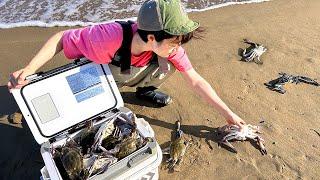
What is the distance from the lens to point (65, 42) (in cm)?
330

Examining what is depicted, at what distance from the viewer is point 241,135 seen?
11.9 feet

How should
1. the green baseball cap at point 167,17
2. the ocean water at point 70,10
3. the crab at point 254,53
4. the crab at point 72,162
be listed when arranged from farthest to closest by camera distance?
the ocean water at point 70,10 < the crab at point 254,53 < the green baseball cap at point 167,17 < the crab at point 72,162

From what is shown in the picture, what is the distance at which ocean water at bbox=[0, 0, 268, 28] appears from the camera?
5934 millimetres

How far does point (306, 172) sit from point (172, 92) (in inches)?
62.1

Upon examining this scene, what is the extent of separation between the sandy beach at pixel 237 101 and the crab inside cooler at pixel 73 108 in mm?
716

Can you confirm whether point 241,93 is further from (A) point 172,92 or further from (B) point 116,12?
(B) point 116,12

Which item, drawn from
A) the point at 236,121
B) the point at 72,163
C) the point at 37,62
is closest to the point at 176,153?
the point at 236,121

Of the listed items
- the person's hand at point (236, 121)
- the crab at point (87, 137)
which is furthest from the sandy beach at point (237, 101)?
the crab at point (87, 137)

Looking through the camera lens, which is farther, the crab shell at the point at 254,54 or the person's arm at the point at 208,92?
the crab shell at the point at 254,54

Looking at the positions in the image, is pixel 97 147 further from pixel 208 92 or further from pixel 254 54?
pixel 254 54

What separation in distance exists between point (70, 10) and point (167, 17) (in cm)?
374

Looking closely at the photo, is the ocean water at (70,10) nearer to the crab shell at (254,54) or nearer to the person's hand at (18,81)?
the crab shell at (254,54)

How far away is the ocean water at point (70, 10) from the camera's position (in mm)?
5934

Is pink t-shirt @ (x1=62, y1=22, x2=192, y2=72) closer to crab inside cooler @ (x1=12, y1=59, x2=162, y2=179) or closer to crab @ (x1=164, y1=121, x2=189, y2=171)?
crab inside cooler @ (x1=12, y1=59, x2=162, y2=179)
